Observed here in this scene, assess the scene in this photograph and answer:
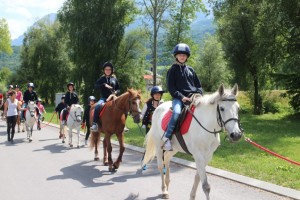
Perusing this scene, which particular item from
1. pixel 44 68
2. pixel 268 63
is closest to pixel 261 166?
pixel 268 63

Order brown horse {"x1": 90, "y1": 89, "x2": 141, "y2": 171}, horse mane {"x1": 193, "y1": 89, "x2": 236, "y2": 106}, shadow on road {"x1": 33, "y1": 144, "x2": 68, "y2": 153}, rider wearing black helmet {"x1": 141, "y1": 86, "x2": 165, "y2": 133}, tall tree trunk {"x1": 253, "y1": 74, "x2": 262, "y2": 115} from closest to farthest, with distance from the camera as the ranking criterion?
horse mane {"x1": 193, "y1": 89, "x2": 236, "y2": 106}
brown horse {"x1": 90, "y1": 89, "x2": 141, "y2": 171}
rider wearing black helmet {"x1": 141, "y1": 86, "x2": 165, "y2": 133}
shadow on road {"x1": 33, "y1": 144, "x2": 68, "y2": 153}
tall tree trunk {"x1": 253, "y1": 74, "x2": 262, "y2": 115}

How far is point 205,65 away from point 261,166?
52576mm

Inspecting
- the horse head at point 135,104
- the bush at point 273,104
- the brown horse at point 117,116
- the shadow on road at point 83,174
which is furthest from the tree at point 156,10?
the horse head at point 135,104

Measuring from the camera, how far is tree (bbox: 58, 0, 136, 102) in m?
33.1

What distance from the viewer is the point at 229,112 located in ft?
17.2

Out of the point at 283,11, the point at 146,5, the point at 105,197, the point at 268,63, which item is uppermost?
the point at 146,5

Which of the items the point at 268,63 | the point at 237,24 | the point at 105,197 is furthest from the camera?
the point at 237,24

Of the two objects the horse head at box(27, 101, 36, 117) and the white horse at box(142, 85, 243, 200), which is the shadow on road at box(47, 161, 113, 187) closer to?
the white horse at box(142, 85, 243, 200)

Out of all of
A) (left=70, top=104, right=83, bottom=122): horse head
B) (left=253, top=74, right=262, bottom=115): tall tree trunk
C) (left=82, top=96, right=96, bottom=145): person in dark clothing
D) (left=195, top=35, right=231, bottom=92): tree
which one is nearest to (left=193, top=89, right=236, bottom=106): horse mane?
(left=82, top=96, right=96, bottom=145): person in dark clothing

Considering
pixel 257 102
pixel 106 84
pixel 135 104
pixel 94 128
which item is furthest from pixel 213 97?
pixel 257 102

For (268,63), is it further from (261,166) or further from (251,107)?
(261,166)

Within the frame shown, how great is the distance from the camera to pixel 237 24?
30141 mm

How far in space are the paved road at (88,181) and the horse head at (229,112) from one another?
233cm

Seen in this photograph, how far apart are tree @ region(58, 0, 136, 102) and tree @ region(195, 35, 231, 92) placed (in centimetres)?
2833
